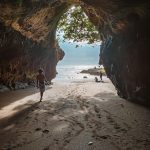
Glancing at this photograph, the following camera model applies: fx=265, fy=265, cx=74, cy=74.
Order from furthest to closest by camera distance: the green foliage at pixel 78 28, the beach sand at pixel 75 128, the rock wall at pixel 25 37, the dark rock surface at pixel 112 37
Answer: the green foliage at pixel 78 28 < the rock wall at pixel 25 37 < the dark rock surface at pixel 112 37 < the beach sand at pixel 75 128

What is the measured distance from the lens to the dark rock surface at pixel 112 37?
39.8 ft

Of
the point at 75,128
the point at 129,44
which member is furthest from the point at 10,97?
the point at 75,128

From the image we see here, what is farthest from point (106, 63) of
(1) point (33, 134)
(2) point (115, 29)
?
(1) point (33, 134)

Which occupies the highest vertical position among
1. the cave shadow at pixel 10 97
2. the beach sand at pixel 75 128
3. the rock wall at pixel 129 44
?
the rock wall at pixel 129 44

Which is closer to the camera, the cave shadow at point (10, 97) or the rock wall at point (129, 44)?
the rock wall at point (129, 44)

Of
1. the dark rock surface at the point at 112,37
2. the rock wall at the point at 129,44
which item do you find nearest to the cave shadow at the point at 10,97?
the dark rock surface at the point at 112,37

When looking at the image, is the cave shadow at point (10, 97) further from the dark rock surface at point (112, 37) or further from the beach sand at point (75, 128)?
the dark rock surface at point (112, 37)

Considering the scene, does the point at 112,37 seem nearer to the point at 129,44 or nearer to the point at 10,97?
the point at 129,44

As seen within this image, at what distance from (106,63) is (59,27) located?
1100 cm

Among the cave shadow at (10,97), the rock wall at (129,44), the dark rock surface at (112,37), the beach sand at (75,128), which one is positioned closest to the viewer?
the beach sand at (75,128)

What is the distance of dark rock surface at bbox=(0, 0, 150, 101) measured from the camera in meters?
12.1

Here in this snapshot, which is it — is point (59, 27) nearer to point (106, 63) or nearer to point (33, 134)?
point (106, 63)

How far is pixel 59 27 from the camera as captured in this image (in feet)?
98.0

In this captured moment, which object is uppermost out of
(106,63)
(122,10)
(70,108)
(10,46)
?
(122,10)
